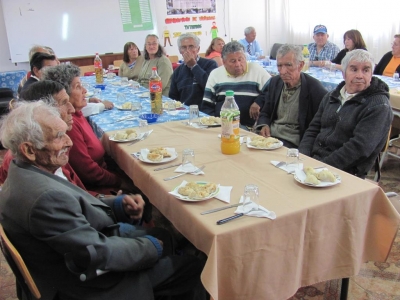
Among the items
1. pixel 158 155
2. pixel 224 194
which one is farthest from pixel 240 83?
pixel 224 194

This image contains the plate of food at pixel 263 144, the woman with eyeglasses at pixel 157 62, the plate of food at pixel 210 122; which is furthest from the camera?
the woman with eyeglasses at pixel 157 62

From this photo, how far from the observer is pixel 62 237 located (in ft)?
3.50

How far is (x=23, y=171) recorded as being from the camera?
116cm

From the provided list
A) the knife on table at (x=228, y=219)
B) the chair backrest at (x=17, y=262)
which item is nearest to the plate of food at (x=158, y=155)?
the knife on table at (x=228, y=219)

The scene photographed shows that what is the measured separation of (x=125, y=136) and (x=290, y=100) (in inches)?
45.7

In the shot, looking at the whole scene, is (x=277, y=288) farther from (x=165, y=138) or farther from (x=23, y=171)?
(x=165, y=138)

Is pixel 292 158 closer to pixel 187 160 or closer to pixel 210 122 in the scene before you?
pixel 187 160

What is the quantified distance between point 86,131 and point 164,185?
2.60ft

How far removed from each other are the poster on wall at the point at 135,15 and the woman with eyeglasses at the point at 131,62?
2.22 m

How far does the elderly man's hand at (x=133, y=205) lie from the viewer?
1.67m

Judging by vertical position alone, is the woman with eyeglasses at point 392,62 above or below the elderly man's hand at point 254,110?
above

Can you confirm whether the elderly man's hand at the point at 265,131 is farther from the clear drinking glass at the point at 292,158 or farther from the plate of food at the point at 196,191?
the plate of food at the point at 196,191

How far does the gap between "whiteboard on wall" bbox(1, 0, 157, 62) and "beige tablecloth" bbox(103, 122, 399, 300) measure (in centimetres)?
553

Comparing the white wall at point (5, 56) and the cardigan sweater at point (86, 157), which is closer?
the cardigan sweater at point (86, 157)
